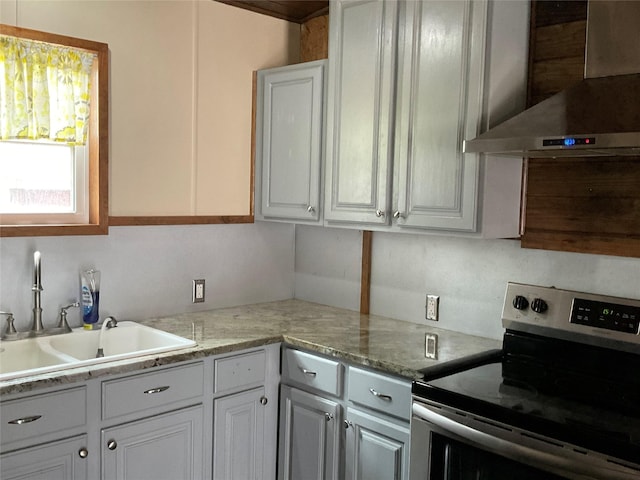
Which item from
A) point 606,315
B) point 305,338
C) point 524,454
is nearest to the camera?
point 524,454

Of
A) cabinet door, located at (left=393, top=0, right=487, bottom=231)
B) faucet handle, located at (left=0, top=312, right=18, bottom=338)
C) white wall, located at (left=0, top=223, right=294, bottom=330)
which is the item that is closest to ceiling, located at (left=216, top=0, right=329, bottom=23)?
cabinet door, located at (left=393, top=0, right=487, bottom=231)

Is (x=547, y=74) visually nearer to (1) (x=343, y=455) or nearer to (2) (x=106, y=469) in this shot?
(1) (x=343, y=455)

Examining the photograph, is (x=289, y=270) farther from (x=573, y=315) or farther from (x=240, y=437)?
(x=573, y=315)

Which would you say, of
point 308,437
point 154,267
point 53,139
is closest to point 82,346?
point 154,267

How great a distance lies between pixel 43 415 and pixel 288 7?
220 centimetres

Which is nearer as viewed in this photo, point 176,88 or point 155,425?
point 155,425

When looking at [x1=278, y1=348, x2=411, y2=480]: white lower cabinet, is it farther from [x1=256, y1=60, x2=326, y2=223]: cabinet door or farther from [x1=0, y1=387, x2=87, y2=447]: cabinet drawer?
[x1=0, y1=387, x2=87, y2=447]: cabinet drawer

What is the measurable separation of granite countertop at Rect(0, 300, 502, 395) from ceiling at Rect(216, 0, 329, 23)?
151 centimetres

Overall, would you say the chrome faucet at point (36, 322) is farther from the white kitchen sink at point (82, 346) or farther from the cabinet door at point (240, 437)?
the cabinet door at point (240, 437)

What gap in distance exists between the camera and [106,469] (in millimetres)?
2172

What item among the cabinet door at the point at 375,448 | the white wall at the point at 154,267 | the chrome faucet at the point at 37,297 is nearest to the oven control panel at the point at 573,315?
the cabinet door at the point at 375,448

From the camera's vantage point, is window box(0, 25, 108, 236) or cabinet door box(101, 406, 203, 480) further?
window box(0, 25, 108, 236)

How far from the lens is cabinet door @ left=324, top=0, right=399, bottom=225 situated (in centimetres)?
261

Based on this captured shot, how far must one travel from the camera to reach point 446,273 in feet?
9.22
